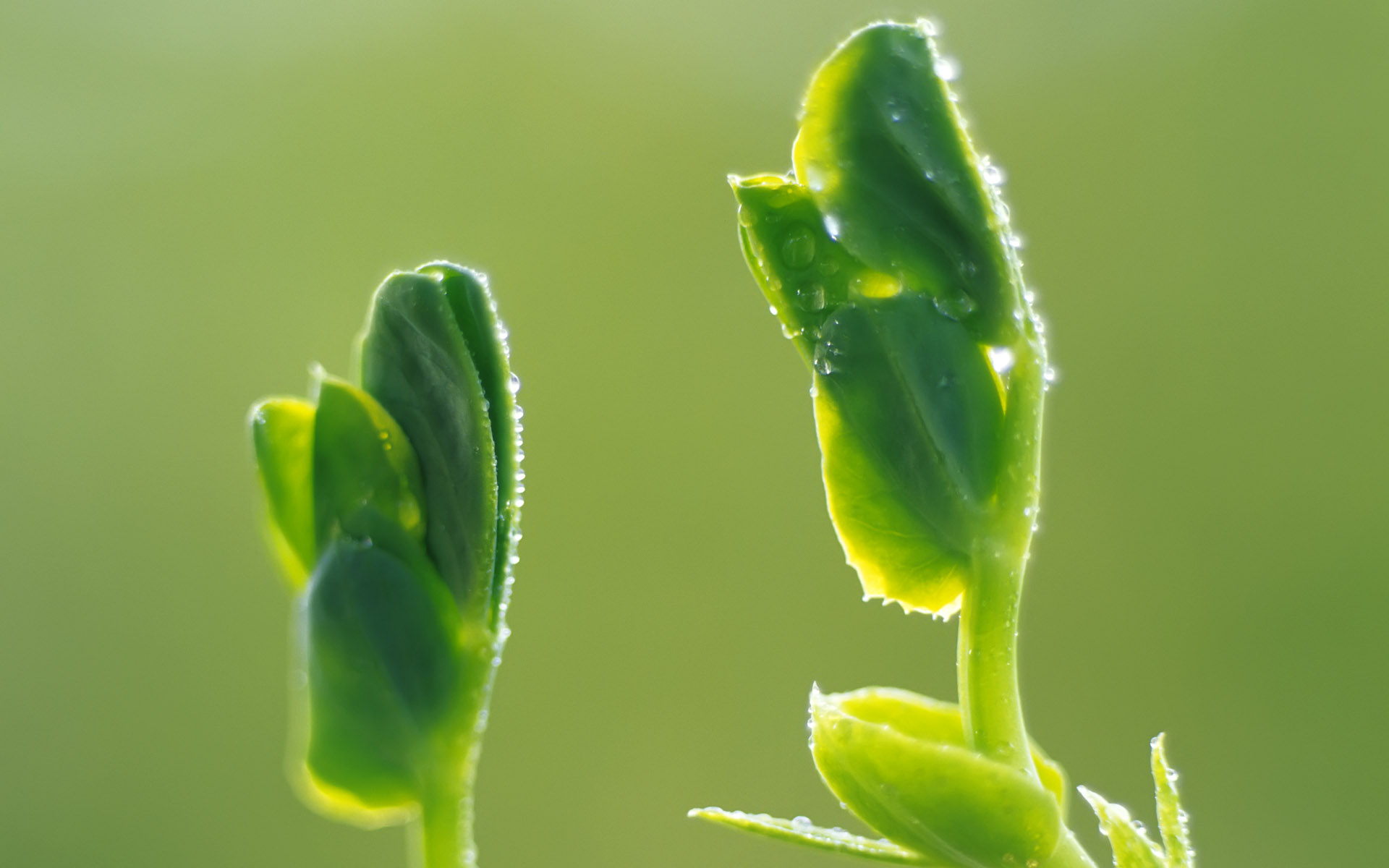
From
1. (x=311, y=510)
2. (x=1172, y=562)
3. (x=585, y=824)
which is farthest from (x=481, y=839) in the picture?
(x=311, y=510)

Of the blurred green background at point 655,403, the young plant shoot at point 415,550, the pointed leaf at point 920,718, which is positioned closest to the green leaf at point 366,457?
the young plant shoot at point 415,550

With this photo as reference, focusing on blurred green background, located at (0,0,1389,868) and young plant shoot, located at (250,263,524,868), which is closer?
young plant shoot, located at (250,263,524,868)

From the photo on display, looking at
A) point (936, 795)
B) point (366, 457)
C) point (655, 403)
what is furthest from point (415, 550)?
point (655, 403)

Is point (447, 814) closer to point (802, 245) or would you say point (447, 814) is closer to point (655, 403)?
point (802, 245)

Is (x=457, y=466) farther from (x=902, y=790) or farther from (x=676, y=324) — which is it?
(x=676, y=324)

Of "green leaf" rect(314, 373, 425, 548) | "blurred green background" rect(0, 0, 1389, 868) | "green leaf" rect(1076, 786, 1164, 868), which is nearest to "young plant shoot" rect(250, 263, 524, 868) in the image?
"green leaf" rect(314, 373, 425, 548)

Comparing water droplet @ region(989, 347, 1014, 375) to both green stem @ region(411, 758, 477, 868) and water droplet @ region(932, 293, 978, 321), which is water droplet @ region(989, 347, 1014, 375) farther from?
green stem @ region(411, 758, 477, 868)

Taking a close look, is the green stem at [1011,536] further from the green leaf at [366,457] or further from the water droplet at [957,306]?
the green leaf at [366,457]
